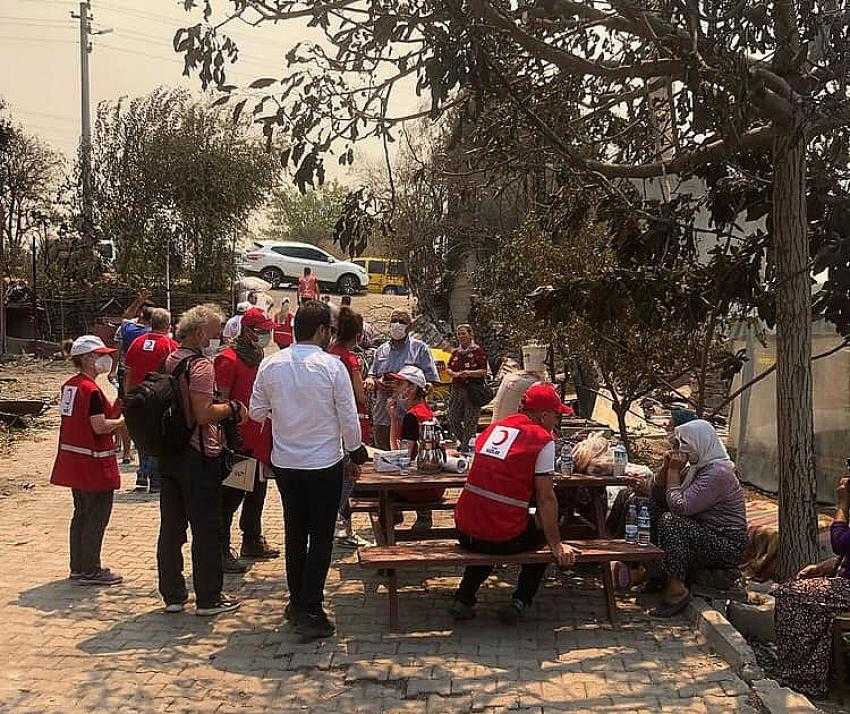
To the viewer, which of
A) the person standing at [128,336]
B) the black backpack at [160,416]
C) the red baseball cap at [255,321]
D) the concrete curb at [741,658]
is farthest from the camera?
the person standing at [128,336]

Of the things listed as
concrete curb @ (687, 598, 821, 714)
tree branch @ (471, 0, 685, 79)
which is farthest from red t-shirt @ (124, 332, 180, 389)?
concrete curb @ (687, 598, 821, 714)

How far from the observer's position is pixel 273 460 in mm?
5691

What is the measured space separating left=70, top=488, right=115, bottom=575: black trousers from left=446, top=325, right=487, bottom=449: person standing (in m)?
5.19

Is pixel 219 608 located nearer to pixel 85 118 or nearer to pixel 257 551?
pixel 257 551

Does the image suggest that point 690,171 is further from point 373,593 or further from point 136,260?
point 136,260

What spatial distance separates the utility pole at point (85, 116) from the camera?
83.8 feet

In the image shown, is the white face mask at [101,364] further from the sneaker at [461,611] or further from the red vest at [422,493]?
the sneaker at [461,611]

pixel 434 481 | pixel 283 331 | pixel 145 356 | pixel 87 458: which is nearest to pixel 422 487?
pixel 434 481

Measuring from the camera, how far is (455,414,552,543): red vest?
5.68 metres

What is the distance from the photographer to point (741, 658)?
17.3ft

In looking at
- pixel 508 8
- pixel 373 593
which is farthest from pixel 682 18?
pixel 373 593

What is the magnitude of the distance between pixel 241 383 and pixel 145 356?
5.09 ft

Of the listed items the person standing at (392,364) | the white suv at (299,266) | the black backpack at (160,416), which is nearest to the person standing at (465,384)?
the person standing at (392,364)

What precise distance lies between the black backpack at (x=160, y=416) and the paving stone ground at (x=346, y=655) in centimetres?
105
